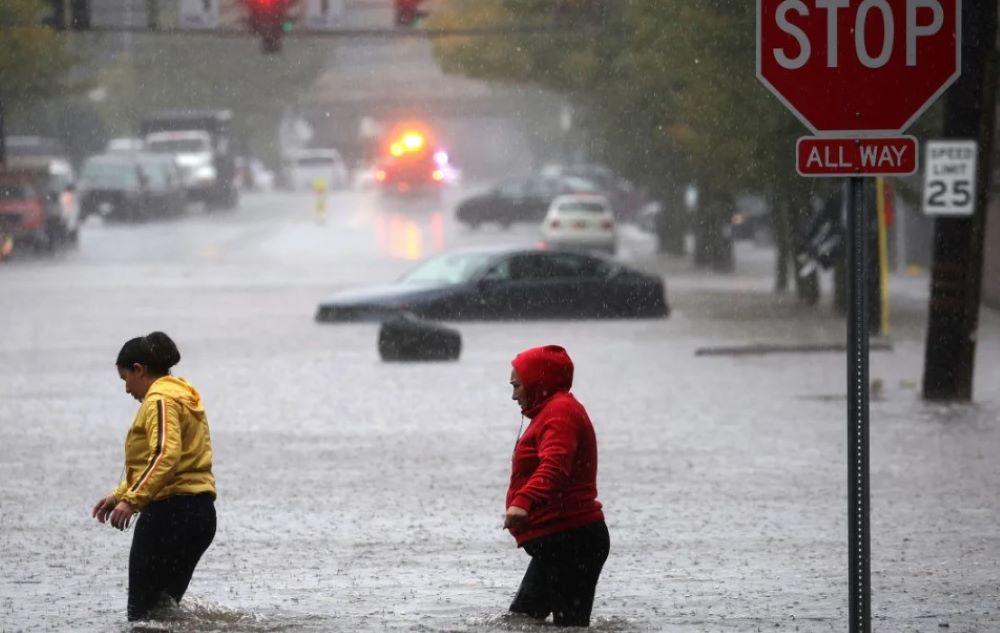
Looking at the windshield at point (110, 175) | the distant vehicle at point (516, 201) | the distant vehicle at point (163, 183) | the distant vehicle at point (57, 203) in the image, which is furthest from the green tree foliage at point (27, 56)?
the distant vehicle at point (516, 201)

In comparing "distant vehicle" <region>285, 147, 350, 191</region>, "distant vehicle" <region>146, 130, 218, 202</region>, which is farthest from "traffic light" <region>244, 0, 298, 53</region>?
"distant vehicle" <region>285, 147, 350, 191</region>

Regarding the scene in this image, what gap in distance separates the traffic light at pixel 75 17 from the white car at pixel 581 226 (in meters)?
16.1

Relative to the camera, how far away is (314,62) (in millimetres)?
93812

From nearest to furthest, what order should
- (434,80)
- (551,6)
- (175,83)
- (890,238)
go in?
(551,6) → (890,238) → (175,83) → (434,80)

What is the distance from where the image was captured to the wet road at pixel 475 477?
890cm

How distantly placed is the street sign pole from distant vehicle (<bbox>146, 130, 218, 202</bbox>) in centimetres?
5854

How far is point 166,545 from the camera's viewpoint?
786cm

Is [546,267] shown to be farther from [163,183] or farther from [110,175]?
[163,183]

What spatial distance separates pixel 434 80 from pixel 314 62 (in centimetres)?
2470

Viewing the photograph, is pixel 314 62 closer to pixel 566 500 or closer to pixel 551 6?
pixel 551 6

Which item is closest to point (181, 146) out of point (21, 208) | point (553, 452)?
point (21, 208)

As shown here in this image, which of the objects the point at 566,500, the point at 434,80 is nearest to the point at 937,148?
the point at 566,500

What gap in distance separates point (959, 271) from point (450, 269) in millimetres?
13101

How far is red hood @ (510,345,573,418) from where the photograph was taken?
7492 millimetres
